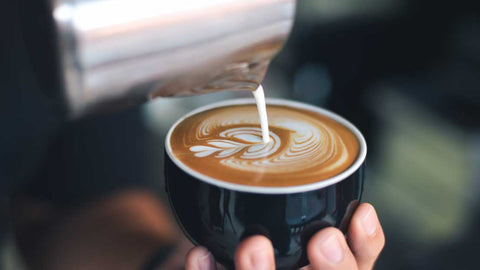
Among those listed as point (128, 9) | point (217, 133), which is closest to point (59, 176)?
point (217, 133)

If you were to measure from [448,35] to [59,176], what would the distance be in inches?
48.6

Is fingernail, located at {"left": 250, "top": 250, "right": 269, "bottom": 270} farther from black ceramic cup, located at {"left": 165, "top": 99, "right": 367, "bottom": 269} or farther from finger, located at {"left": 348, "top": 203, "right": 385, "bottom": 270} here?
finger, located at {"left": 348, "top": 203, "right": 385, "bottom": 270}

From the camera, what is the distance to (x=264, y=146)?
0.60 m

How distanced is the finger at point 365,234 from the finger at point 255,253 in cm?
14

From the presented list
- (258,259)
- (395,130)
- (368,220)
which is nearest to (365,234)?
(368,220)

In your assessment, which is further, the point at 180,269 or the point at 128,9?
the point at 180,269

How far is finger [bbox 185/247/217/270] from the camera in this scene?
55 cm

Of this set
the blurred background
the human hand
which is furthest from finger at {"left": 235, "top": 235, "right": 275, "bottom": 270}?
Answer: the blurred background

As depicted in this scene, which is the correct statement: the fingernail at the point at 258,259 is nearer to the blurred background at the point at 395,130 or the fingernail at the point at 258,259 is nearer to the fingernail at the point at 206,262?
the fingernail at the point at 206,262

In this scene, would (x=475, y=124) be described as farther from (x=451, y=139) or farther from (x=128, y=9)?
(x=128, y=9)

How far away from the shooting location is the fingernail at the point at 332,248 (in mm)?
497

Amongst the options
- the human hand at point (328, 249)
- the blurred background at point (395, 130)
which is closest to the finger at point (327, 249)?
the human hand at point (328, 249)

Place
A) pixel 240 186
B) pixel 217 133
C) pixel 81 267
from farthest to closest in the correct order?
pixel 81 267 < pixel 217 133 < pixel 240 186

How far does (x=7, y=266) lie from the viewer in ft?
2.96
